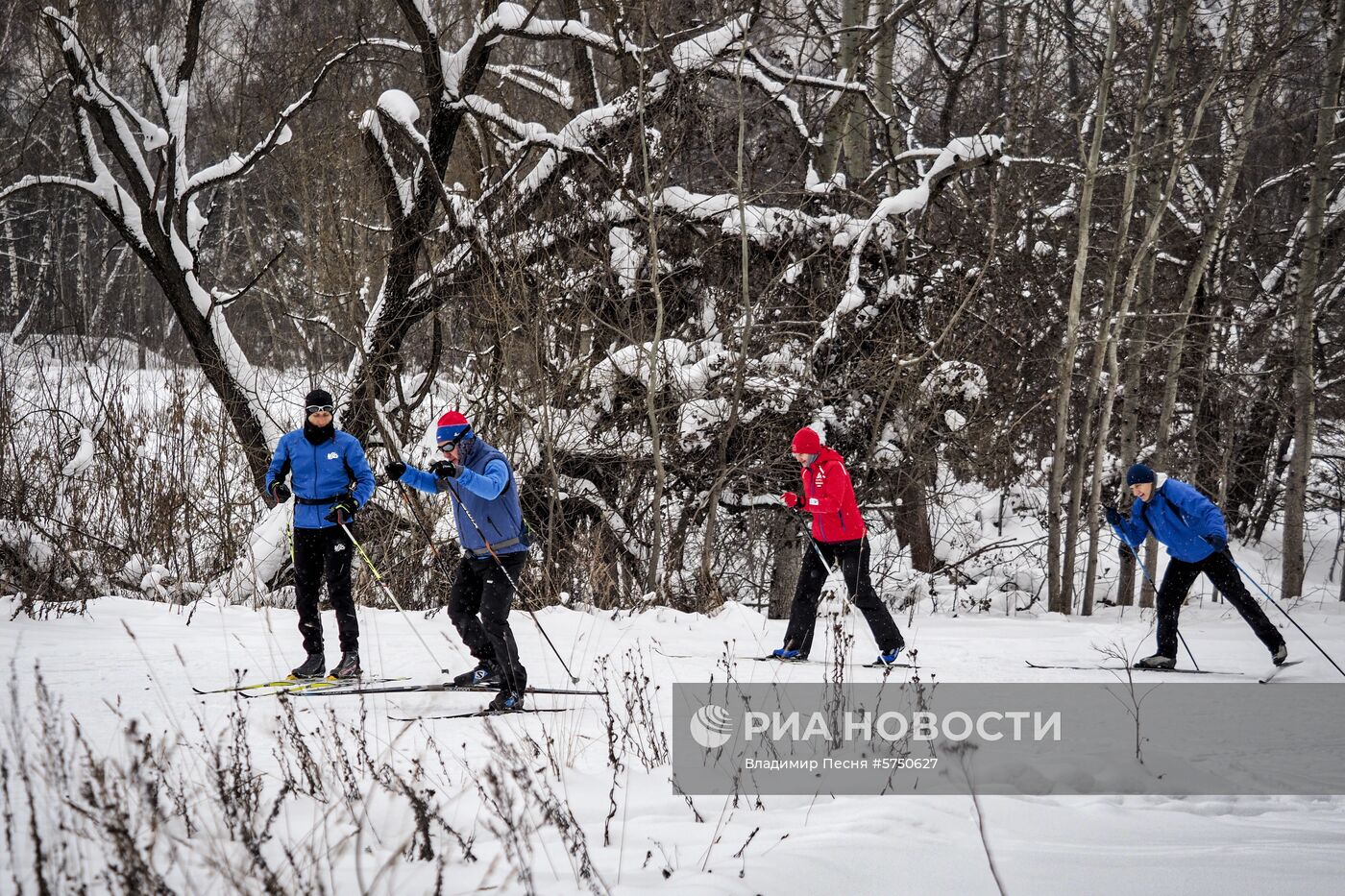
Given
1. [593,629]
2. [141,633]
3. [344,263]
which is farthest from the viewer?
[344,263]

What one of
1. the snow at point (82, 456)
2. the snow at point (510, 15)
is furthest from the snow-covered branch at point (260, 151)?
the snow at point (82, 456)

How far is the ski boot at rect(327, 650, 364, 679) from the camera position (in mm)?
5734

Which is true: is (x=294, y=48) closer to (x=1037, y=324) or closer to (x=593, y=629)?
(x=593, y=629)

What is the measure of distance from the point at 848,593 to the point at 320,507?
385 centimetres

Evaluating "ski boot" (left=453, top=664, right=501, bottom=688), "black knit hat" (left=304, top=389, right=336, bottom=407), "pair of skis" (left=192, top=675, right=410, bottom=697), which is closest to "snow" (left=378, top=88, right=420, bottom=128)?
"black knit hat" (left=304, top=389, right=336, bottom=407)

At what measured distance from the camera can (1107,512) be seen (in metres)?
7.27

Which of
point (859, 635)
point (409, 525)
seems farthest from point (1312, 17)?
point (409, 525)

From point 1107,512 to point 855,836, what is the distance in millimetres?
4808

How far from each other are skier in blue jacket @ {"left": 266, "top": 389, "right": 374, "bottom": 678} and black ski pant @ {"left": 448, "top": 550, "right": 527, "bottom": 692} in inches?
36.0

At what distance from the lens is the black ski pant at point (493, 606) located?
204 inches

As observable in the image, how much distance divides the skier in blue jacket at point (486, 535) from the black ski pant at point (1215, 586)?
4.97 metres

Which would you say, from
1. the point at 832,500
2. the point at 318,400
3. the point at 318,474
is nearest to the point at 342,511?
the point at 318,474

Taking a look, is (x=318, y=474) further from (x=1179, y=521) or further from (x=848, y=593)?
(x=1179, y=521)

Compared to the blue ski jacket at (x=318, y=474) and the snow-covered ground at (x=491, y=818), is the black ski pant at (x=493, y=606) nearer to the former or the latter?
the snow-covered ground at (x=491, y=818)
